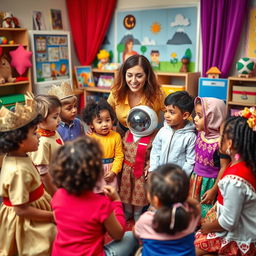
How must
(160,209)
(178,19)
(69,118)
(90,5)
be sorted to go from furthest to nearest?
(90,5) < (178,19) < (69,118) < (160,209)

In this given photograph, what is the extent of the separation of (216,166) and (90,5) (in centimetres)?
395

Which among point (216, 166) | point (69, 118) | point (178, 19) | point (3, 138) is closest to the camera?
point (3, 138)

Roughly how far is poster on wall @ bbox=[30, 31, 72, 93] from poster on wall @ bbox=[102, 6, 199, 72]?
83cm

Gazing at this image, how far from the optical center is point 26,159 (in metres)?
1.54

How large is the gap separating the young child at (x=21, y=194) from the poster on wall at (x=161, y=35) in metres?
3.29

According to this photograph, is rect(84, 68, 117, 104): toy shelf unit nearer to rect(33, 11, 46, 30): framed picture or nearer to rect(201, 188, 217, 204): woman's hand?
rect(33, 11, 46, 30): framed picture

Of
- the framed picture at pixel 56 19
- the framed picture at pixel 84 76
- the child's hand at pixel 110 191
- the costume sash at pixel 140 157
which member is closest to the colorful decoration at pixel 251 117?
the child's hand at pixel 110 191

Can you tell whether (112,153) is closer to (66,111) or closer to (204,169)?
(66,111)

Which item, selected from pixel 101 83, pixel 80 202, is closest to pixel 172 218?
pixel 80 202

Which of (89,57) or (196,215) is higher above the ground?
(89,57)

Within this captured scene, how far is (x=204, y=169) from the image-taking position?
2.01 metres

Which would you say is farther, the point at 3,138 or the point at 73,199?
the point at 3,138

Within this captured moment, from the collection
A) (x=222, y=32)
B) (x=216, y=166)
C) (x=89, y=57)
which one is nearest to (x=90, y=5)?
(x=89, y=57)

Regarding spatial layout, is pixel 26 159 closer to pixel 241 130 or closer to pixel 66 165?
pixel 66 165
